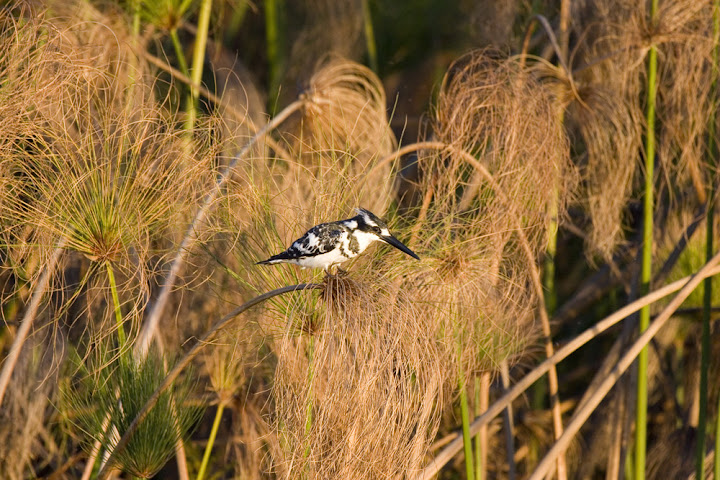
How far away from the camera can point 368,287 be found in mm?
3215

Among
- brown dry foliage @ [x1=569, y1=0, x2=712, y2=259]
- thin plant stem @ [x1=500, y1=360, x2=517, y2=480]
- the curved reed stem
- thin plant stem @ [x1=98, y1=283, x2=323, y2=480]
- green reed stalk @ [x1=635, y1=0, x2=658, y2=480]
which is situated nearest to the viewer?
thin plant stem @ [x1=98, y1=283, x2=323, y2=480]

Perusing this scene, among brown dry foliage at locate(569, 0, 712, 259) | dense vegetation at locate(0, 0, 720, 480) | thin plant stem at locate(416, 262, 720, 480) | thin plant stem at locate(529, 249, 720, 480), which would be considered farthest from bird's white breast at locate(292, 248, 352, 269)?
brown dry foliage at locate(569, 0, 712, 259)

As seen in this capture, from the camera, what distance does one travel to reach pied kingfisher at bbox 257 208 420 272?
136 inches

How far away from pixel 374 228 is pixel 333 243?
0.27 meters


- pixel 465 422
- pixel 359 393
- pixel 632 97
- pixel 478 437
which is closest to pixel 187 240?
pixel 359 393

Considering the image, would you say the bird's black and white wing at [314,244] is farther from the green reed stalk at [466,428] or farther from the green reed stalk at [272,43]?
the green reed stalk at [272,43]

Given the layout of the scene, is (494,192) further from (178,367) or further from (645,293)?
(178,367)

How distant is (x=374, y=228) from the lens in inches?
144

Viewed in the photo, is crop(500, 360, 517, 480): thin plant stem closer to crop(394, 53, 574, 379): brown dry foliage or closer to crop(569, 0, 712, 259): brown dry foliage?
crop(394, 53, 574, 379): brown dry foliage

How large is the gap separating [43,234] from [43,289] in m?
0.32

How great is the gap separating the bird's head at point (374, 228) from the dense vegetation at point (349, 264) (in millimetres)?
109

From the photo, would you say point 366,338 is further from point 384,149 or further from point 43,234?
point 384,149

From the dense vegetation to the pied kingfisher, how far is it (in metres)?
0.14

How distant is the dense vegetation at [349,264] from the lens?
11.0ft
